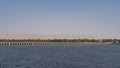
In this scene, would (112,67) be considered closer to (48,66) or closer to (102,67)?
(102,67)

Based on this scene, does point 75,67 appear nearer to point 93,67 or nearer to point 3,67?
point 93,67

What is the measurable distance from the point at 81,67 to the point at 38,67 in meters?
8.34

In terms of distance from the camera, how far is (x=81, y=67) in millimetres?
60031

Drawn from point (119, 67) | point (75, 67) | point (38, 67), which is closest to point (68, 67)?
point (75, 67)

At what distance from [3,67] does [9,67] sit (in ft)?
4.27

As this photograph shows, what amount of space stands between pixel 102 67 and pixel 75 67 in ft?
17.3

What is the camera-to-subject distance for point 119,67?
60438 millimetres

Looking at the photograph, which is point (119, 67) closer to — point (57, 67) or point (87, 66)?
point (87, 66)

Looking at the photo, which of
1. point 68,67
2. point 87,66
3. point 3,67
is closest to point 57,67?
point 68,67

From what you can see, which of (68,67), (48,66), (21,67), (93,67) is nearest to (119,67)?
(93,67)

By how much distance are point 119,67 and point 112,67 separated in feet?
4.59

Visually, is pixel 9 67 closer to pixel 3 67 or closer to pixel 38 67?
pixel 3 67

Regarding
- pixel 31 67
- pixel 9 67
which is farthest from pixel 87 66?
pixel 9 67

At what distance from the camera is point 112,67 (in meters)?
60.3
